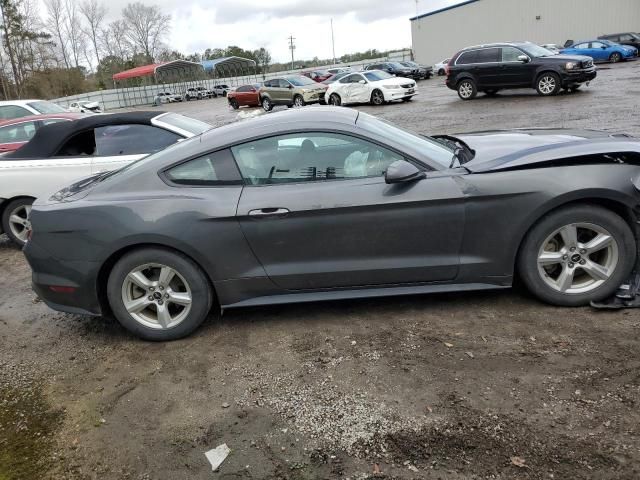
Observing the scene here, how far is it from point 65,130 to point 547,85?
50.6 ft

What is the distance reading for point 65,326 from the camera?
4.36 metres

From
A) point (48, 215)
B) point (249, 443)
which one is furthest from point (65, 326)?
point (249, 443)

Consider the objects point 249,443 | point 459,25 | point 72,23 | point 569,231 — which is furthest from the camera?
point 72,23

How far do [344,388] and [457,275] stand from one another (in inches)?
45.8

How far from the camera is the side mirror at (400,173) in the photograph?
11.3 ft

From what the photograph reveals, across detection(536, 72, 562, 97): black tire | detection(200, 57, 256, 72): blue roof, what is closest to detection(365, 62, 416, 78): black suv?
detection(536, 72, 562, 97): black tire

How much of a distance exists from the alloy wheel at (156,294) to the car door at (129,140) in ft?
9.03

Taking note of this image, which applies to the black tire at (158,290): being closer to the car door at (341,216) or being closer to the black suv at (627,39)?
the car door at (341,216)

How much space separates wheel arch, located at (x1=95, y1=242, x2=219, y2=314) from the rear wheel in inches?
746

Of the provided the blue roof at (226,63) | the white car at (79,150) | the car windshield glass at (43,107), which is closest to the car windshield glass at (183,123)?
the white car at (79,150)

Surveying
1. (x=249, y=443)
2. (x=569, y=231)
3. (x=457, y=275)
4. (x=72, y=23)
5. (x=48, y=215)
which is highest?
(x=72, y=23)

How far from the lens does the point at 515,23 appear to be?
46.4 meters

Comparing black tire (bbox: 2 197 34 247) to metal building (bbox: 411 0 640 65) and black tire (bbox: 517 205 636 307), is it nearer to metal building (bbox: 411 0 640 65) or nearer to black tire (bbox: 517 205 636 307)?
black tire (bbox: 517 205 636 307)

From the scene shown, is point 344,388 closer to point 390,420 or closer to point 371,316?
point 390,420
